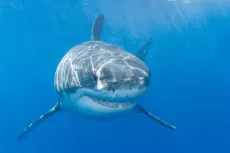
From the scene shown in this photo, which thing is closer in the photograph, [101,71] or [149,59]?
[101,71]

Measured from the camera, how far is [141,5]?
27719 mm

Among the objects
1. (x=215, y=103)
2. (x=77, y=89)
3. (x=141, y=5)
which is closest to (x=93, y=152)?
(x=215, y=103)

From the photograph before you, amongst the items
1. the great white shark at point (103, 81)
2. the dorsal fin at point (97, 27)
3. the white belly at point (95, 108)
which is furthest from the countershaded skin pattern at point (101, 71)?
the dorsal fin at point (97, 27)

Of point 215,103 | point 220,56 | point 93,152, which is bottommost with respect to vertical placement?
point 93,152

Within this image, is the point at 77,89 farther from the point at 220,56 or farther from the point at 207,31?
the point at 207,31

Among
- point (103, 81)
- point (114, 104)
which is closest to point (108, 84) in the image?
point (103, 81)

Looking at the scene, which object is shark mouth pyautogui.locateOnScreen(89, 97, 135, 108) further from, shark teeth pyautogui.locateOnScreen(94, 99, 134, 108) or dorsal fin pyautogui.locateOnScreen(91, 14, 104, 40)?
dorsal fin pyautogui.locateOnScreen(91, 14, 104, 40)

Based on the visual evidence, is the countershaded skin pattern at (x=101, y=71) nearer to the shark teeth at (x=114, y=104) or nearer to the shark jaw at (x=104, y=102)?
the shark jaw at (x=104, y=102)

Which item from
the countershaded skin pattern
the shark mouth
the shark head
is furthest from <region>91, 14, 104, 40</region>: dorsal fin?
the shark mouth

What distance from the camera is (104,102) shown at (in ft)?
15.9

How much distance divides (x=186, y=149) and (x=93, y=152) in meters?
5.83

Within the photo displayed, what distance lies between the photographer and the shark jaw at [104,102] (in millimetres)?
4211

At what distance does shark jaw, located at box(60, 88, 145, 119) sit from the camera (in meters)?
4.21

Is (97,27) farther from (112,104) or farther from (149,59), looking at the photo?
(149,59)
